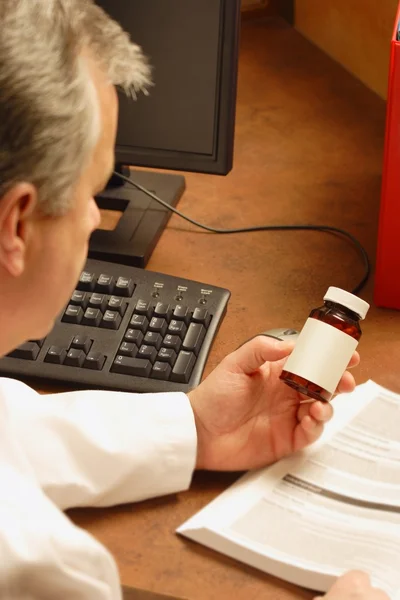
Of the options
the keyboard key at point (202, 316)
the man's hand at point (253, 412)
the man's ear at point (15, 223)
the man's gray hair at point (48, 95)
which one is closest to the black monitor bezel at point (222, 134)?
the keyboard key at point (202, 316)

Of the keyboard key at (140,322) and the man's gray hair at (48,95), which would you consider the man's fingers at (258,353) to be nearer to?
the keyboard key at (140,322)

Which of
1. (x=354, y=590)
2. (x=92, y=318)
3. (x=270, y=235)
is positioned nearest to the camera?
(x=354, y=590)

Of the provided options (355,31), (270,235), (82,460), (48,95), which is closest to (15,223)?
(48,95)

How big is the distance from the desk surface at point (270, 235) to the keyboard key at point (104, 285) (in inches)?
5.0

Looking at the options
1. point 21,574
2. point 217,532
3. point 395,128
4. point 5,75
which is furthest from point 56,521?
point 395,128

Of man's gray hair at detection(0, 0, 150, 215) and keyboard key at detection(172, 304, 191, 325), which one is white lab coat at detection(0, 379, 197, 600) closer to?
keyboard key at detection(172, 304, 191, 325)

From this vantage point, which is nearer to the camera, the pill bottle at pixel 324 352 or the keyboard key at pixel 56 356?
the pill bottle at pixel 324 352

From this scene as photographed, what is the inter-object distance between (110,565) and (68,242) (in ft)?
0.89

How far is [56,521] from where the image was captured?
73 centimetres

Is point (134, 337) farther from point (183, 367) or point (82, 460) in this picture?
point (82, 460)

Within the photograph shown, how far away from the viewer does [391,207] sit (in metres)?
1.06

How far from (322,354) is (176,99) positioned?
0.49 meters

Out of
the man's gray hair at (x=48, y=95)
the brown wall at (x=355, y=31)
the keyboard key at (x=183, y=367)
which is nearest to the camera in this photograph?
the man's gray hair at (x=48, y=95)

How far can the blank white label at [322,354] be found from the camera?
2.78 feet
